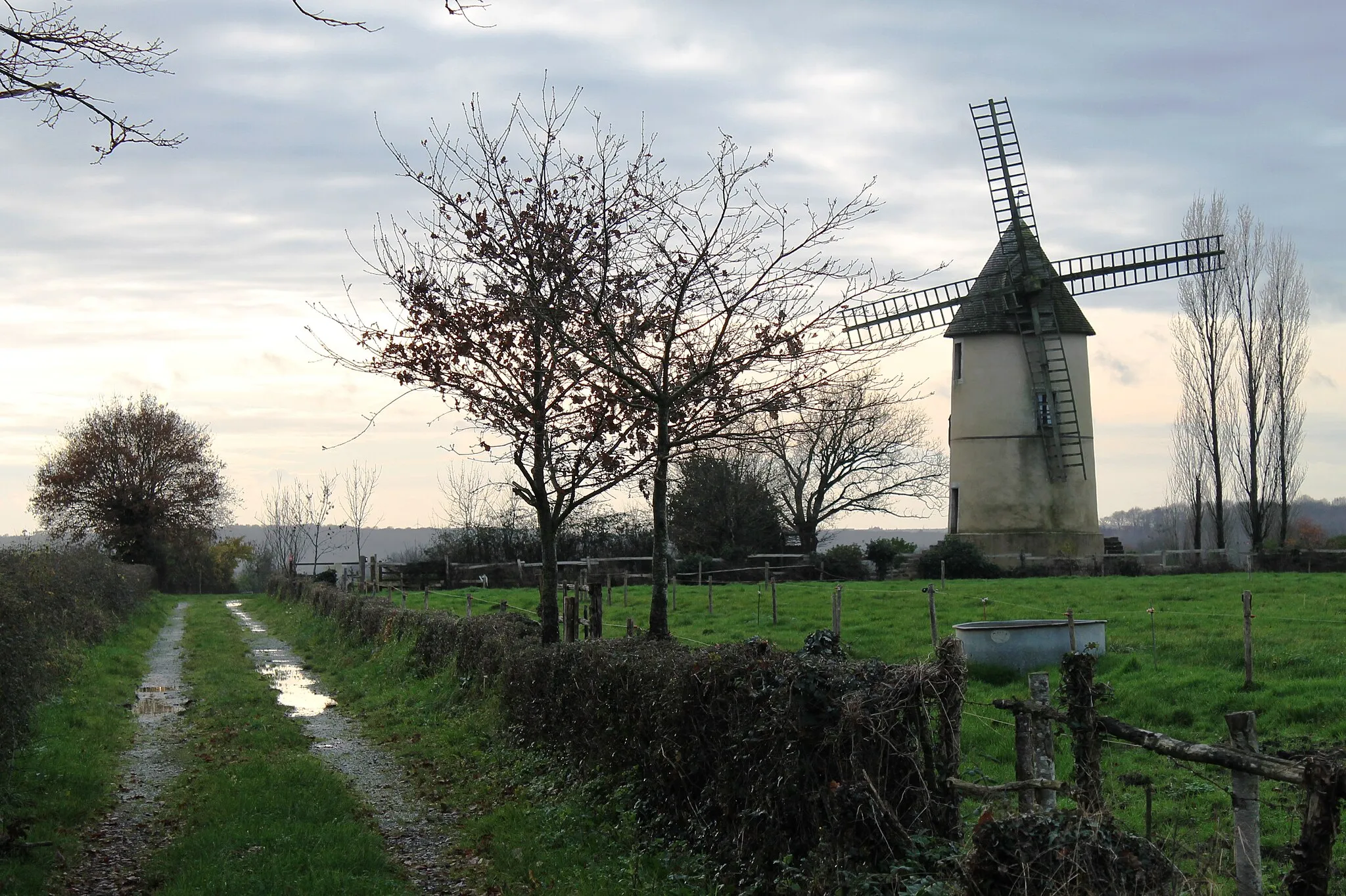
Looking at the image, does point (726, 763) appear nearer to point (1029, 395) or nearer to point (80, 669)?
point (80, 669)

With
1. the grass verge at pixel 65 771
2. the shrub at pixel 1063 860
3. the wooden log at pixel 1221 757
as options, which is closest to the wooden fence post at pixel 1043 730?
the wooden log at pixel 1221 757

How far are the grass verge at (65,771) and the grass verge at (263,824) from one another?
73 cm

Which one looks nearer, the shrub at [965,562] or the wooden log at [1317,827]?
the wooden log at [1317,827]

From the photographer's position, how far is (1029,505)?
39.3 metres

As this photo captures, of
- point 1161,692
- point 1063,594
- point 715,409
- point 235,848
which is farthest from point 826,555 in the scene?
point 235,848

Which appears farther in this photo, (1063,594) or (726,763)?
(1063,594)

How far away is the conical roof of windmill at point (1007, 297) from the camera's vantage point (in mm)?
39906

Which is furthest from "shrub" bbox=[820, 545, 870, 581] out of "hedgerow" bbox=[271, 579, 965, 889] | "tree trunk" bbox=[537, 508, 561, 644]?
"hedgerow" bbox=[271, 579, 965, 889]

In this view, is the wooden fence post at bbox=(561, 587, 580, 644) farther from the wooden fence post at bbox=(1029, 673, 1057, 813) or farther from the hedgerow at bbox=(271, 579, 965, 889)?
the wooden fence post at bbox=(1029, 673, 1057, 813)

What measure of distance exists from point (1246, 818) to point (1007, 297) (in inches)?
1458

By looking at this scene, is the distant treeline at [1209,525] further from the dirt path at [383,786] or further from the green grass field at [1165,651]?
the dirt path at [383,786]

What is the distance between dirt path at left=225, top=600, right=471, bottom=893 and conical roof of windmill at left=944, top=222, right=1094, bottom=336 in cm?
2749

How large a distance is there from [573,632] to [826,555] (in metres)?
31.1

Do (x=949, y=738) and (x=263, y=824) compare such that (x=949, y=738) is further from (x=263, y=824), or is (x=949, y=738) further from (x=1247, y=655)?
(x=1247, y=655)
